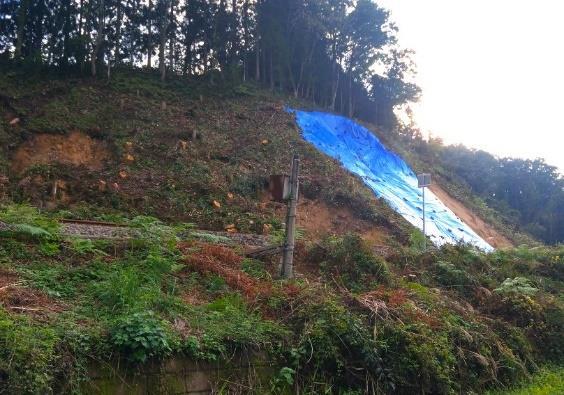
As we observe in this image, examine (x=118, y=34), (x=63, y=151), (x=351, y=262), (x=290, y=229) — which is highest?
(x=118, y=34)

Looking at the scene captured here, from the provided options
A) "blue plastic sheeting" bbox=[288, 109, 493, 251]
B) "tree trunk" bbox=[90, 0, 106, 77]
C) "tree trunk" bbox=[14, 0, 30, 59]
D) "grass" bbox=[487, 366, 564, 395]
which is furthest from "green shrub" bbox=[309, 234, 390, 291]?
"tree trunk" bbox=[14, 0, 30, 59]

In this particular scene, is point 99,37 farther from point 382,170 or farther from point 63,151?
point 382,170

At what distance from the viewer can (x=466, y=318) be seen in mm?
8070

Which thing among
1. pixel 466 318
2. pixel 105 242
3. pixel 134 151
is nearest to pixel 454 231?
pixel 134 151

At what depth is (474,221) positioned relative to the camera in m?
28.1

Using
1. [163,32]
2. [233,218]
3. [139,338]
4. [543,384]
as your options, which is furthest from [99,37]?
[543,384]

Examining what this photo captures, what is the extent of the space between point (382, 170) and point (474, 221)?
5.79 metres

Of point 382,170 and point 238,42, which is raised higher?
point 238,42

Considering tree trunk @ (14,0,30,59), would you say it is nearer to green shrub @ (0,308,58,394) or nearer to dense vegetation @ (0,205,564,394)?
dense vegetation @ (0,205,564,394)

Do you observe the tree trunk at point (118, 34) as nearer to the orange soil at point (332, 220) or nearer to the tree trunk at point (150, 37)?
the tree trunk at point (150, 37)

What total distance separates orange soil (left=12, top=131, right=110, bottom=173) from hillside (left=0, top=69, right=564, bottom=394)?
9 centimetres

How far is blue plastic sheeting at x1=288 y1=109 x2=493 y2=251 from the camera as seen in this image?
2238 centimetres

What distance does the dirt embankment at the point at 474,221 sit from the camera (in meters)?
26.3

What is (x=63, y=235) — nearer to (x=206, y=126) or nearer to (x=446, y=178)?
(x=206, y=126)
